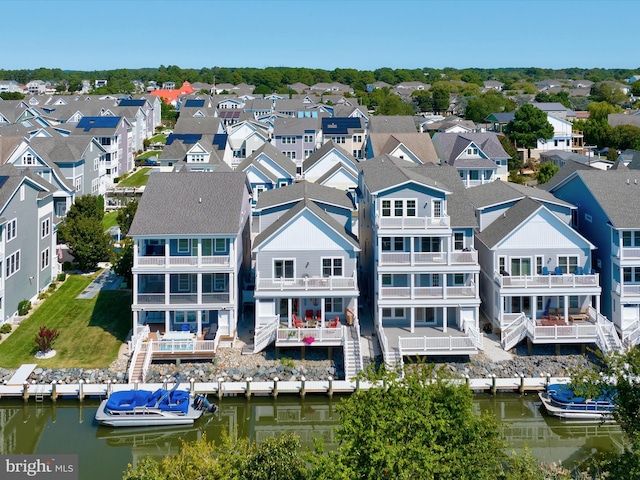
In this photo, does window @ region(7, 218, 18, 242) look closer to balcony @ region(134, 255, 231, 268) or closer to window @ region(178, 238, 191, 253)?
balcony @ region(134, 255, 231, 268)

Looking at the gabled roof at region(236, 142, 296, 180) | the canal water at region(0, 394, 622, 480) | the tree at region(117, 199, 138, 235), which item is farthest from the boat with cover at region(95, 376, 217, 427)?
the gabled roof at region(236, 142, 296, 180)

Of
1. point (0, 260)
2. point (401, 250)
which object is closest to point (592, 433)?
point (401, 250)

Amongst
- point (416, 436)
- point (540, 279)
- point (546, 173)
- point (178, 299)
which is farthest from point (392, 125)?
point (416, 436)

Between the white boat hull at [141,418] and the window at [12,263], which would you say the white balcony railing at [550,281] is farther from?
the window at [12,263]

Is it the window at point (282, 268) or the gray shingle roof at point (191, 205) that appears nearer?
the gray shingle roof at point (191, 205)

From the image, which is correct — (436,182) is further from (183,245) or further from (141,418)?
(141,418)

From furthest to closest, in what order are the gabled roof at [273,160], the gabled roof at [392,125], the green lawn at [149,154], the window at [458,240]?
Result: the green lawn at [149,154] → the gabled roof at [392,125] → the gabled roof at [273,160] → the window at [458,240]

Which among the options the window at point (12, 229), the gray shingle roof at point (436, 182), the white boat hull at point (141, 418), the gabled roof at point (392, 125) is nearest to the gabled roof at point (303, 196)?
the gray shingle roof at point (436, 182)
